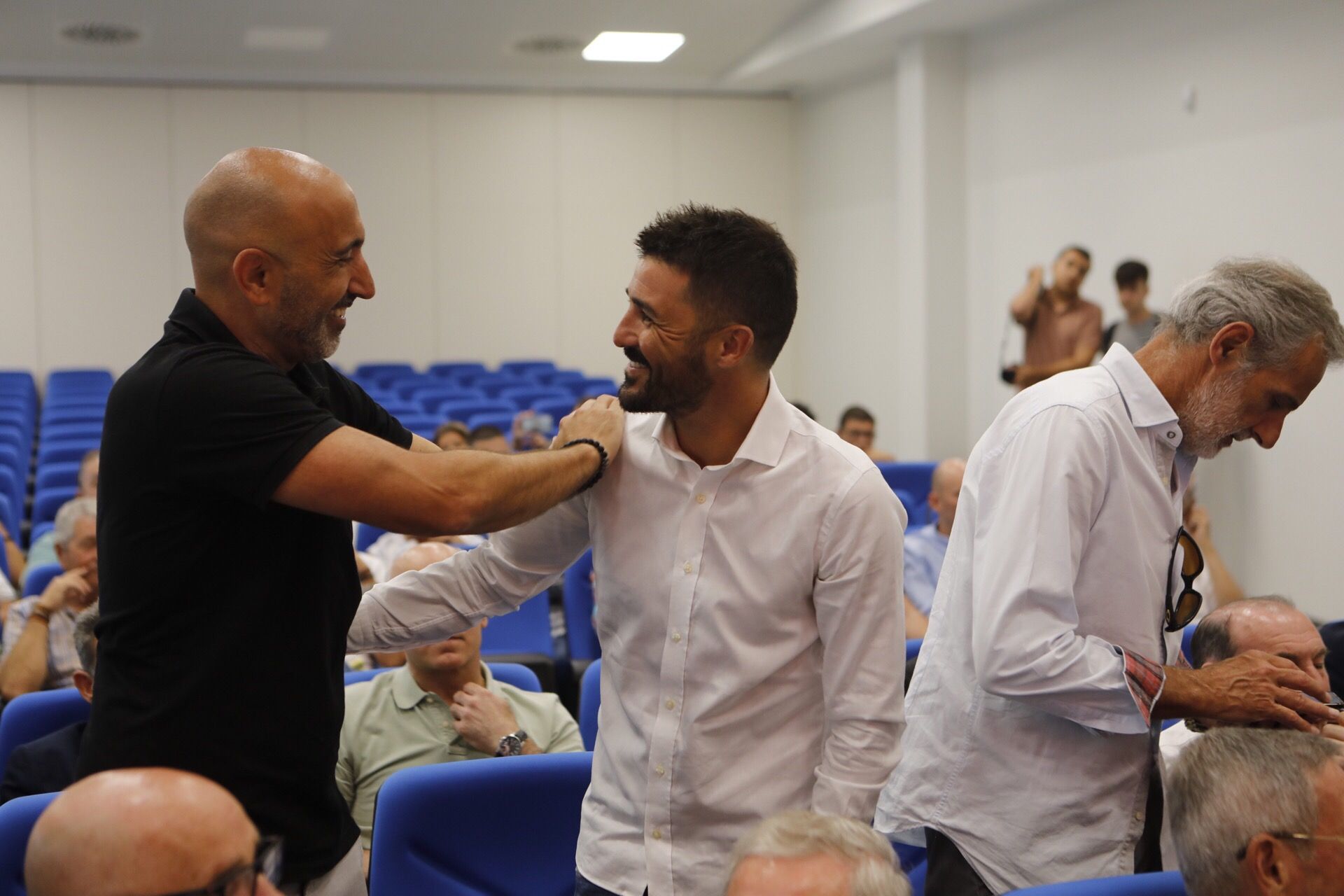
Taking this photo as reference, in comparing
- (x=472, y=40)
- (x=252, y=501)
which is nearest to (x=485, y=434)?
(x=252, y=501)

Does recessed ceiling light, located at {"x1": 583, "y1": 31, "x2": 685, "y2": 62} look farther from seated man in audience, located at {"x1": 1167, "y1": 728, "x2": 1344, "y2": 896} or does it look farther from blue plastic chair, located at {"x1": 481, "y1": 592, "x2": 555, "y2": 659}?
seated man in audience, located at {"x1": 1167, "y1": 728, "x2": 1344, "y2": 896}

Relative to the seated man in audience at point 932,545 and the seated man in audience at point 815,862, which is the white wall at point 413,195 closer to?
the seated man in audience at point 932,545

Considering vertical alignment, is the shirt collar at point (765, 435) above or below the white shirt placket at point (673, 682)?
above

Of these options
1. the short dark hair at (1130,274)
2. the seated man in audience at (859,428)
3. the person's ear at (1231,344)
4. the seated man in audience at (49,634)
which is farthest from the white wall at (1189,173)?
the seated man in audience at (49,634)

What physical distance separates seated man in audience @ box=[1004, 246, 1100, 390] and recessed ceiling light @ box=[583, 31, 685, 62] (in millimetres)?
3941

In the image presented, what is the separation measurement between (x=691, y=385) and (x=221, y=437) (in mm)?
561

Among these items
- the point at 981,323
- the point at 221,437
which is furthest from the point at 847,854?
the point at 981,323

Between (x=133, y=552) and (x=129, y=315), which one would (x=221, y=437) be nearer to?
(x=133, y=552)

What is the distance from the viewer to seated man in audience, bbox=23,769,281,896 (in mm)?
1020

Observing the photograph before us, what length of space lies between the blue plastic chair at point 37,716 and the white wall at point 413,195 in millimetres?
8972

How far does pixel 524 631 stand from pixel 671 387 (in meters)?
2.55

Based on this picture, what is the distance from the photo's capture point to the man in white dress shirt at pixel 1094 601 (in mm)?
1628

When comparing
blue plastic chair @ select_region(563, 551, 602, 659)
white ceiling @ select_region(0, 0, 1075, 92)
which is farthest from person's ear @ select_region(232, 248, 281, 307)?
white ceiling @ select_region(0, 0, 1075, 92)

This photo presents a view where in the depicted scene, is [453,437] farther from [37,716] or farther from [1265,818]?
[1265,818]
